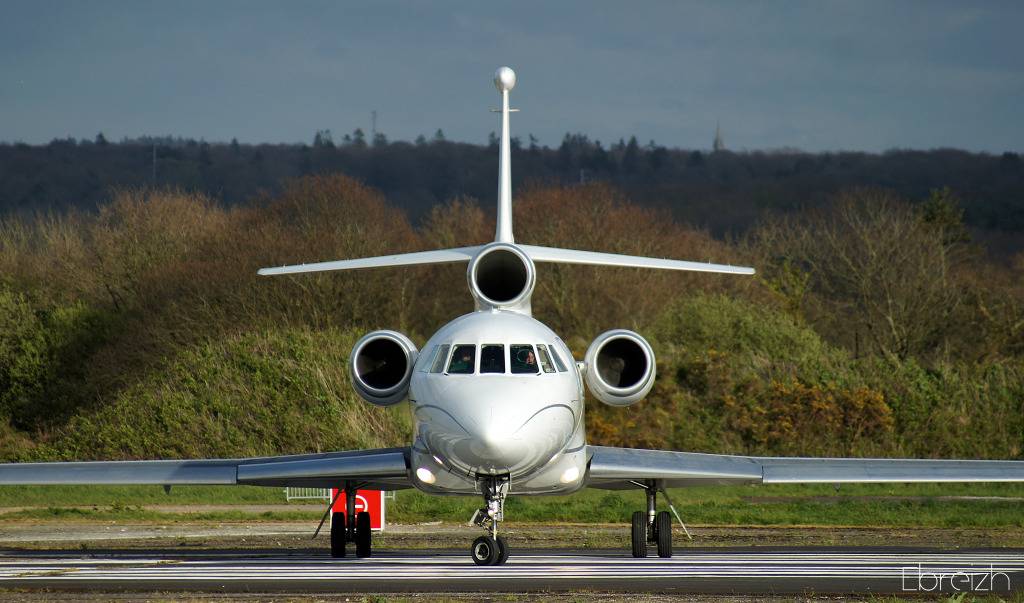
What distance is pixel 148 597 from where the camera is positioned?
12906 millimetres

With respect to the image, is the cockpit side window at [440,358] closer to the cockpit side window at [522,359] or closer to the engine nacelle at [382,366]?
the cockpit side window at [522,359]

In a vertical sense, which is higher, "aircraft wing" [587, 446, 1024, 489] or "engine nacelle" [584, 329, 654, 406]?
"engine nacelle" [584, 329, 654, 406]

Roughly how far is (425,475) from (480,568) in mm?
1327

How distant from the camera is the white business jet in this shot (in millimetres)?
14922

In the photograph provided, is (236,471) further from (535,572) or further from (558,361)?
(558,361)

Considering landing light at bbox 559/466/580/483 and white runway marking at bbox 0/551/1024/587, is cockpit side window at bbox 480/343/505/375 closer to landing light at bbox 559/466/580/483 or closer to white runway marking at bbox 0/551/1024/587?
landing light at bbox 559/466/580/483

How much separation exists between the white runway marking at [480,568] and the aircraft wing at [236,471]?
1059 mm

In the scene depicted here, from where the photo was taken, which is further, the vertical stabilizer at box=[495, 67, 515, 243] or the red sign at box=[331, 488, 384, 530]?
the red sign at box=[331, 488, 384, 530]

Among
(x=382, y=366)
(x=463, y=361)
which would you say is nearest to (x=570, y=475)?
(x=463, y=361)

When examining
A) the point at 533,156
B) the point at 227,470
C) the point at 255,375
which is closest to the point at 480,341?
the point at 227,470

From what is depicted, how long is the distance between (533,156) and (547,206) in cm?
7662

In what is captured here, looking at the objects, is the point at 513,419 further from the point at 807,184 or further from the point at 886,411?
the point at 807,184

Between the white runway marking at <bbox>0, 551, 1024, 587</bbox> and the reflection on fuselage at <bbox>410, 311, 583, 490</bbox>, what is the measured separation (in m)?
1.28

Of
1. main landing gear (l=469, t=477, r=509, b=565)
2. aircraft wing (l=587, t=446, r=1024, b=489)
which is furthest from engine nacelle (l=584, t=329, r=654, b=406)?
main landing gear (l=469, t=477, r=509, b=565)
